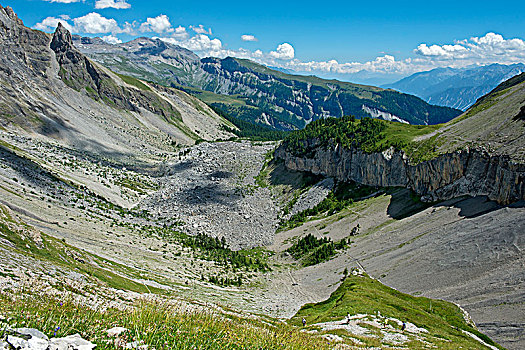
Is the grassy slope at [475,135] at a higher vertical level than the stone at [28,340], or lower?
higher

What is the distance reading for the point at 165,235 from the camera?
68812 millimetres

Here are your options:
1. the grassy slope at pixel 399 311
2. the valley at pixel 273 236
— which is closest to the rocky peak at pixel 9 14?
the valley at pixel 273 236

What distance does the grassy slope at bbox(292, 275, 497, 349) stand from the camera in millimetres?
28172

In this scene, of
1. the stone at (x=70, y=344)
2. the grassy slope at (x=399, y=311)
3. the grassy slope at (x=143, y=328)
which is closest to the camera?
the stone at (x=70, y=344)

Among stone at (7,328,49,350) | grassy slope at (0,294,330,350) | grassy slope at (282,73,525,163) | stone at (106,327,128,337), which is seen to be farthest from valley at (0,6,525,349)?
stone at (7,328,49,350)

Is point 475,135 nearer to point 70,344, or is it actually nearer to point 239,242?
point 239,242

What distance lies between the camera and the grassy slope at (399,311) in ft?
92.4

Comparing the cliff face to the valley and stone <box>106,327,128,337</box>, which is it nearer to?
the valley

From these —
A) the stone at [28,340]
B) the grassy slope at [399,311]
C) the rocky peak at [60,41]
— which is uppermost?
the rocky peak at [60,41]

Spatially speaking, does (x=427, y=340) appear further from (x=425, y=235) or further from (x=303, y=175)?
(x=303, y=175)

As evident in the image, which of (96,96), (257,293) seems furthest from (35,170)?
(96,96)

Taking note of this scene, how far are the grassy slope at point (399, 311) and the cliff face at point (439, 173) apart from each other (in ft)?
81.6

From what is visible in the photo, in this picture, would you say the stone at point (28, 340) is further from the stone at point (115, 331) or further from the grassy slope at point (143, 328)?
the stone at point (115, 331)

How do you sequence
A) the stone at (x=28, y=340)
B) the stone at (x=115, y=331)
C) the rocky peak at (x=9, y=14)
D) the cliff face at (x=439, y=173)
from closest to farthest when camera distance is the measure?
the stone at (x=28, y=340), the stone at (x=115, y=331), the cliff face at (x=439, y=173), the rocky peak at (x=9, y=14)
